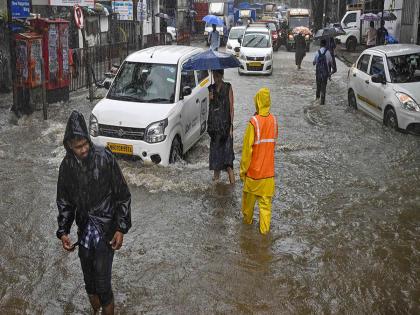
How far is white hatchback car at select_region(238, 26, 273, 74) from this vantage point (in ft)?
69.6

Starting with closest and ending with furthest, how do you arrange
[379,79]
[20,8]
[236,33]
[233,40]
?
[379,79] → [20,8] → [233,40] → [236,33]

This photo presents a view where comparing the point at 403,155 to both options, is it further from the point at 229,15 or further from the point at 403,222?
the point at 229,15

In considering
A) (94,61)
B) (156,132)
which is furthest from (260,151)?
(94,61)

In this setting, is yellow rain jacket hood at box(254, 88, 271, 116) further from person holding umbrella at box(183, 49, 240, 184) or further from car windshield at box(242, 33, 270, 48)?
car windshield at box(242, 33, 270, 48)

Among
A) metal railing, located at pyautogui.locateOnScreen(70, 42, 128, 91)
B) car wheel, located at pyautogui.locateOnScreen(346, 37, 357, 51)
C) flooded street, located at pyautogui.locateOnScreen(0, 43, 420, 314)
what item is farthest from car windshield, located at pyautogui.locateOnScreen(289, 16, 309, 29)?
flooded street, located at pyautogui.locateOnScreen(0, 43, 420, 314)

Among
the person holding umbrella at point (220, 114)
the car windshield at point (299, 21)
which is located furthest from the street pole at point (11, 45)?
the car windshield at point (299, 21)

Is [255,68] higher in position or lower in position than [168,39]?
lower

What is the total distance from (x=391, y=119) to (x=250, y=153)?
20.5 ft

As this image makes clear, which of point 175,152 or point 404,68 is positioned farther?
point 404,68

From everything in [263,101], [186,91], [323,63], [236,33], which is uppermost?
[236,33]

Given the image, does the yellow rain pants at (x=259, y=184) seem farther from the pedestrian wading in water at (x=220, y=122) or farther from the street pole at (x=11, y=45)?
the street pole at (x=11, y=45)

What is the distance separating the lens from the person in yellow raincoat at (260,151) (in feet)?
19.4

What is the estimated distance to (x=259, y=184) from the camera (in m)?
6.09

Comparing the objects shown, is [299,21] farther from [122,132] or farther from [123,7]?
[122,132]
